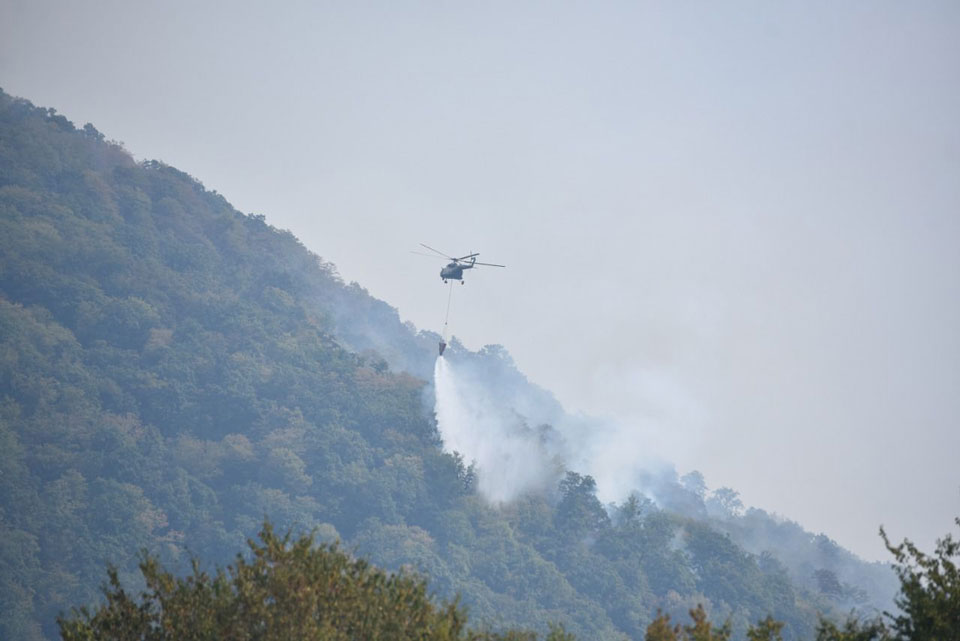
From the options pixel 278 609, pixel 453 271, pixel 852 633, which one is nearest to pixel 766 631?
pixel 852 633

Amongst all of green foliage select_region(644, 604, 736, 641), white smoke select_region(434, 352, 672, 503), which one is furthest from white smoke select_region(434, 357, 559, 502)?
green foliage select_region(644, 604, 736, 641)

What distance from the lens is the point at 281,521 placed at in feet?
380

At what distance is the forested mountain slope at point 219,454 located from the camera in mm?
110125

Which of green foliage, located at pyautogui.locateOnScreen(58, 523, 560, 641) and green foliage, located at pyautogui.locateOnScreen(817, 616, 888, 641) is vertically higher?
green foliage, located at pyautogui.locateOnScreen(817, 616, 888, 641)

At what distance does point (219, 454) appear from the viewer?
125 metres

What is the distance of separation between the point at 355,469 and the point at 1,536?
3729 centimetres

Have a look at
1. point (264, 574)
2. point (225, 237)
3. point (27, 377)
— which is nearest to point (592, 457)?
point (225, 237)

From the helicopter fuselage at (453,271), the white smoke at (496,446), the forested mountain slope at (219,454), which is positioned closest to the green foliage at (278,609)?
the helicopter fuselage at (453,271)

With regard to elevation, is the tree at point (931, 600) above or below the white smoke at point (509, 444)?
below

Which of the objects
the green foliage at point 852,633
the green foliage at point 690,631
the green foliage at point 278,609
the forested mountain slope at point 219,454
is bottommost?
the green foliage at point 278,609

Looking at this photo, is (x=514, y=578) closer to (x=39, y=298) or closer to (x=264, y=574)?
(x=39, y=298)

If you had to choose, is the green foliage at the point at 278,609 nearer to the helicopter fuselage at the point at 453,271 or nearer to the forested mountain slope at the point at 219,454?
the helicopter fuselage at the point at 453,271

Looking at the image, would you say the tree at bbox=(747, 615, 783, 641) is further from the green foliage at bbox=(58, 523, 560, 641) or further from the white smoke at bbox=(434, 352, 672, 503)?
the white smoke at bbox=(434, 352, 672, 503)

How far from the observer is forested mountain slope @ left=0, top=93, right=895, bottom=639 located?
110m
